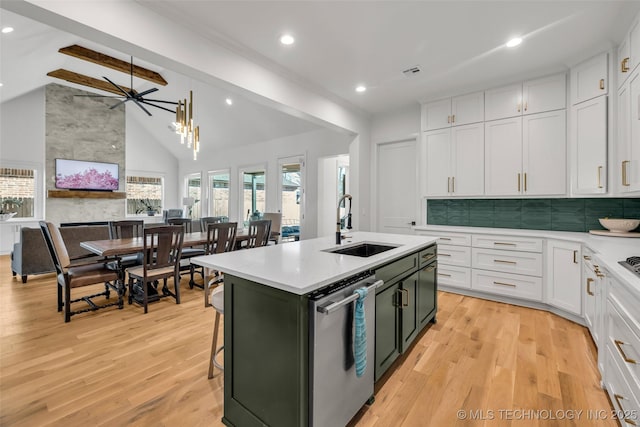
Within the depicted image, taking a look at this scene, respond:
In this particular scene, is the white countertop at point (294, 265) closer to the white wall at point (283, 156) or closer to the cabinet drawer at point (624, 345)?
the cabinet drawer at point (624, 345)

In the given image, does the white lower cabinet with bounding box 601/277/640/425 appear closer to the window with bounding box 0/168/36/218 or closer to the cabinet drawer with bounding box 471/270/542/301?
the cabinet drawer with bounding box 471/270/542/301

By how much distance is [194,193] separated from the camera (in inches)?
374

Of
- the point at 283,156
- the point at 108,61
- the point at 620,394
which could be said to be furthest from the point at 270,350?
the point at 108,61

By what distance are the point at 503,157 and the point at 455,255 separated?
1401 mm

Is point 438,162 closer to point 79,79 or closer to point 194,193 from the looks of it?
point 79,79

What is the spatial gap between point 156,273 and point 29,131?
21.7 feet

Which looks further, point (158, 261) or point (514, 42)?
point (158, 261)

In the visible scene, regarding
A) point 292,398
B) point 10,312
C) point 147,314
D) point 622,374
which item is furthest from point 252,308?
point 10,312

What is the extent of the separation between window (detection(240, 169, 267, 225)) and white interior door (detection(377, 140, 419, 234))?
11.2 ft

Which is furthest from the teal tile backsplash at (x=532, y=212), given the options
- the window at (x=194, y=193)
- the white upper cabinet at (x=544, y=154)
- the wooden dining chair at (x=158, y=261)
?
the window at (x=194, y=193)

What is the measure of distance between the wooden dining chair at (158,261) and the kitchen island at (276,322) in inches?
72.6

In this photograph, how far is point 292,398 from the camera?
129 cm

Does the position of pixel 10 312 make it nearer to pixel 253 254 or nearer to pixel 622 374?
pixel 253 254

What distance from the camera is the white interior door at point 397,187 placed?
4.62 m
